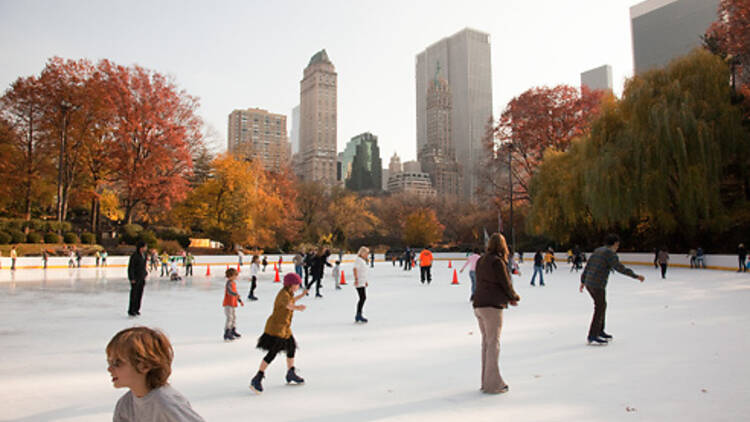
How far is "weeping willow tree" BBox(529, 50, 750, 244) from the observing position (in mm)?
24891

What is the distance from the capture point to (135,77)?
120 ft

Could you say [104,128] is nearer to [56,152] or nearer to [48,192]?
[56,152]

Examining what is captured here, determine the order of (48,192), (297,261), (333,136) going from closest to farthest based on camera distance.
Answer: (297,261) → (48,192) → (333,136)

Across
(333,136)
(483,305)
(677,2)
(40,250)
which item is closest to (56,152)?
(40,250)

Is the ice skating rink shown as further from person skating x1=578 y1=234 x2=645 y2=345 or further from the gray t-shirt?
the gray t-shirt

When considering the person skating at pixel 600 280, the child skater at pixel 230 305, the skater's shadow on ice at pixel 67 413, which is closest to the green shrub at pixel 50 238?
the child skater at pixel 230 305

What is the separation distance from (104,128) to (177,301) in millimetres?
29833

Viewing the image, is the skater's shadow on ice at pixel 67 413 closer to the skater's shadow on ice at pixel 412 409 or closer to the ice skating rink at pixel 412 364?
the ice skating rink at pixel 412 364

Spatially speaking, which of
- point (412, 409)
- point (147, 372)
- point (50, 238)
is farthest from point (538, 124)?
point (147, 372)

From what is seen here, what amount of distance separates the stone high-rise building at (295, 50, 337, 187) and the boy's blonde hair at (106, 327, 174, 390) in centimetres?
17469


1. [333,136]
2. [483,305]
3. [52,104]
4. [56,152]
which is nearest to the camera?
[483,305]

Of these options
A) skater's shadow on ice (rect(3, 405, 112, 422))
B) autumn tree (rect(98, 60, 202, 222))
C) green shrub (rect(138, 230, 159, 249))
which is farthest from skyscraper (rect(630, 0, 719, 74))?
skater's shadow on ice (rect(3, 405, 112, 422))

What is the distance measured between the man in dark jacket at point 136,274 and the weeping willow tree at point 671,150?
2465 cm

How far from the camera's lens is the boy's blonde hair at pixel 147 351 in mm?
1640
